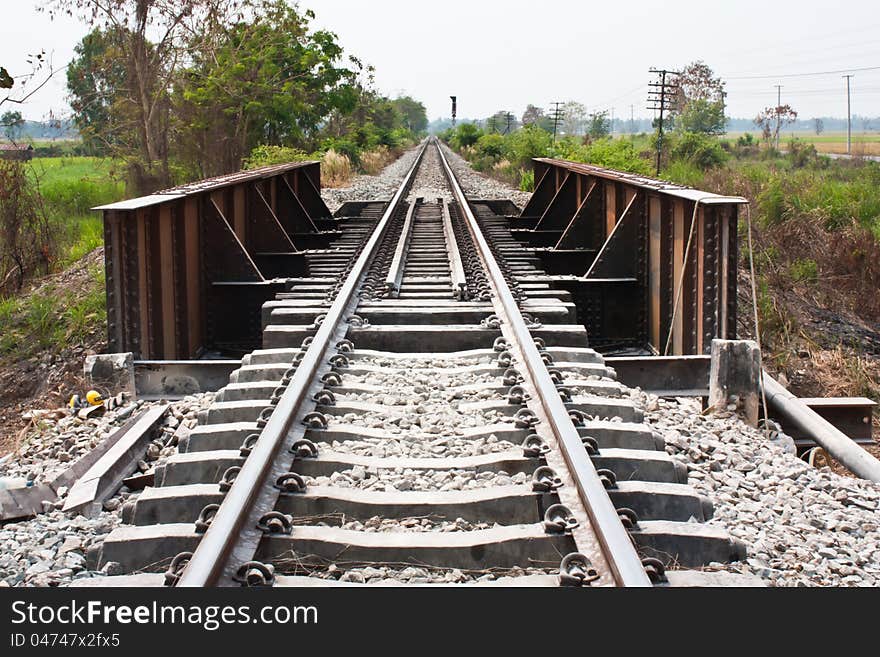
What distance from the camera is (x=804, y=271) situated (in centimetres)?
A: 1396

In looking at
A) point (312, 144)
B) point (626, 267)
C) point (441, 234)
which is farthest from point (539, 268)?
point (312, 144)

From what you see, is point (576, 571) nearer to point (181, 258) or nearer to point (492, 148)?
point (181, 258)

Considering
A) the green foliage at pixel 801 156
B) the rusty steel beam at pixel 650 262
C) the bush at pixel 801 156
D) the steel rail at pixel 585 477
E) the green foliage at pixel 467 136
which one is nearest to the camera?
the steel rail at pixel 585 477

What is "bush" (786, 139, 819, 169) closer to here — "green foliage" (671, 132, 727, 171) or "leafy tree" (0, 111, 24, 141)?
"green foliage" (671, 132, 727, 171)

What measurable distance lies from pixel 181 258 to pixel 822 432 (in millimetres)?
4579

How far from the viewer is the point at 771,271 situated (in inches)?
528

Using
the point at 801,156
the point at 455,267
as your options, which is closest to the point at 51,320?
the point at 455,267

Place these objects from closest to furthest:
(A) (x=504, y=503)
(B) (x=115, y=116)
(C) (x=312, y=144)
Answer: (A) (x=504, y=503), (B) (x=115, y=116), (C) (x=312, y=144)

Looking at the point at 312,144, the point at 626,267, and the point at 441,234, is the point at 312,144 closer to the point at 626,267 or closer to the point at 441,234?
the point at 441,234

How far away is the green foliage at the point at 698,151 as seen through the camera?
39.4 meters

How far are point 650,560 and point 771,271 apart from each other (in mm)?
10973

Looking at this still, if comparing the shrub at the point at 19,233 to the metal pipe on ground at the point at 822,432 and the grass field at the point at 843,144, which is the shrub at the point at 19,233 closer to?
the metal pipe on ground at the point at 822,432

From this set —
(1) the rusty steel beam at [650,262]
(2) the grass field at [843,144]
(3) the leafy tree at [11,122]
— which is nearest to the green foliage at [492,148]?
(2) the grass field at [843,144]

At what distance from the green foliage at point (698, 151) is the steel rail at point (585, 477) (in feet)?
112
